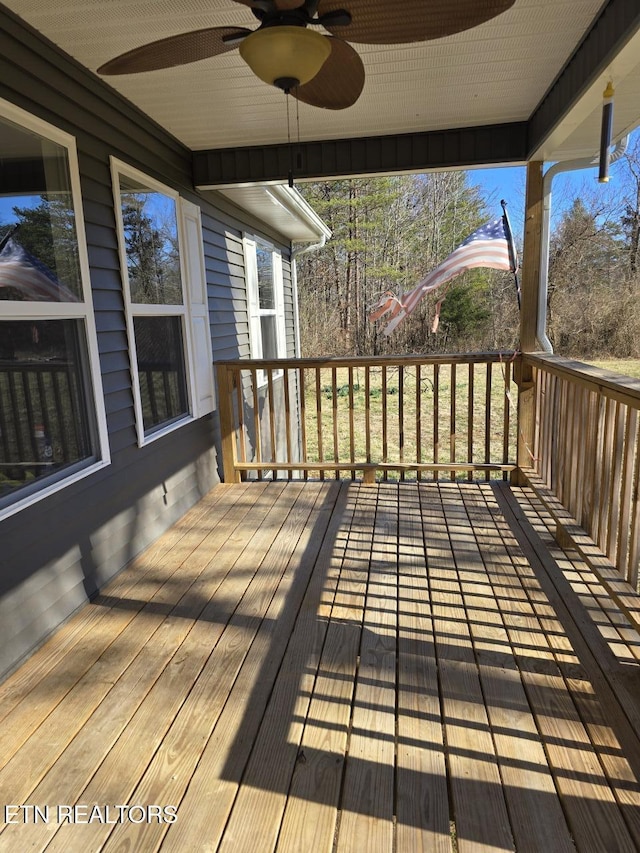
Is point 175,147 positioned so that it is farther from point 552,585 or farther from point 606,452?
point 552,585

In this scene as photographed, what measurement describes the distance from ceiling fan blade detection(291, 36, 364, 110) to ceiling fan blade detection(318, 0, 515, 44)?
0.21ft

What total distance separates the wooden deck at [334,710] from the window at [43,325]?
732 mm

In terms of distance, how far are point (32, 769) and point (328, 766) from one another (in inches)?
35.2

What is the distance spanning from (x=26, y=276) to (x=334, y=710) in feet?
6.86

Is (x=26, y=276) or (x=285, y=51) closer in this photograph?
(x=285, y=51)

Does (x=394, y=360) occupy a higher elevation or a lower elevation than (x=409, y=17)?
lower

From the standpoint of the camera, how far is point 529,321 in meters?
4.10

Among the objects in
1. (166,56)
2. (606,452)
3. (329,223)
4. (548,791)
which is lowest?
(548,791)

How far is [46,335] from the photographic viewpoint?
2.43m

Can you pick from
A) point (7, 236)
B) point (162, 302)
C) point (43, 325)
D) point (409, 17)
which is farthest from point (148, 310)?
point (409, 17)

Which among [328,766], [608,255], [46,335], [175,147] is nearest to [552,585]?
[328,766]

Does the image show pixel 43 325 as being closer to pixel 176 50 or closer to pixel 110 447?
pixel 110 447

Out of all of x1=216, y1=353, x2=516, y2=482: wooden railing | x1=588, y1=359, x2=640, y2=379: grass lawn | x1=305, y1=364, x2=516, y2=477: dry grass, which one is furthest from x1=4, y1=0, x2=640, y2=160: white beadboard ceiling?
x1=588, y1=359, x2=640, y2=379: grass lawn

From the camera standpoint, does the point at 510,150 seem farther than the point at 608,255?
No
